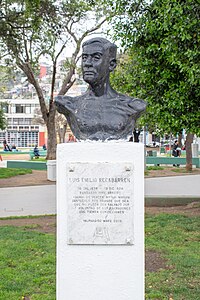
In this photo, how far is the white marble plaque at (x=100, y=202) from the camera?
4.35m

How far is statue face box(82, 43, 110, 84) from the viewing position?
14.8 feet

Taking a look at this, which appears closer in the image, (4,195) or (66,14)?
(4,195)

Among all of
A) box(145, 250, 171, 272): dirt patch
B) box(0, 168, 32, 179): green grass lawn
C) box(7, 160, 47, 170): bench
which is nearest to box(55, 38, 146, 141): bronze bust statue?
box(145, 250, 171, 272): dirt patch

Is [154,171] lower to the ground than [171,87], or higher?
lower

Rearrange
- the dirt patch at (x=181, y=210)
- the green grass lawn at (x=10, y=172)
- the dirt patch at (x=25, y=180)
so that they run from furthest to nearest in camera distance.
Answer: the green grass lawn at (x=10, y=172) → the dirt patch at (x=25, y=180) → the dirt patch at (x=181, y=210)

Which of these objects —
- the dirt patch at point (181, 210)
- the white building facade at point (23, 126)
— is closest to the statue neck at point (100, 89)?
the dirt patch at point (181, 210)

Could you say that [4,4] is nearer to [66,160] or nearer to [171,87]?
[171,87]

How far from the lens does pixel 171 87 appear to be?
30.6 feet

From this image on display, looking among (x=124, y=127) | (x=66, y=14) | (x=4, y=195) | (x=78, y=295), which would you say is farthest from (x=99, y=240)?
(x=66, y=14)

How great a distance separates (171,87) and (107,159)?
5.26 meters

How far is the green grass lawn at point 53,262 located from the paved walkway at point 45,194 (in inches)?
99.9

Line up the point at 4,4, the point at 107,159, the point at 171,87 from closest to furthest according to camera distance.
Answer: the point at 107,159 → the point at 171,87 → the point at 4,4

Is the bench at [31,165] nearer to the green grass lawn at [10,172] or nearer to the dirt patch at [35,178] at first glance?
the green grass lawn at [10,172]

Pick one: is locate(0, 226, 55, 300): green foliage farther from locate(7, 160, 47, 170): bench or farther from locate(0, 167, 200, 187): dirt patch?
locate(7, 160, 47, 170): bench
